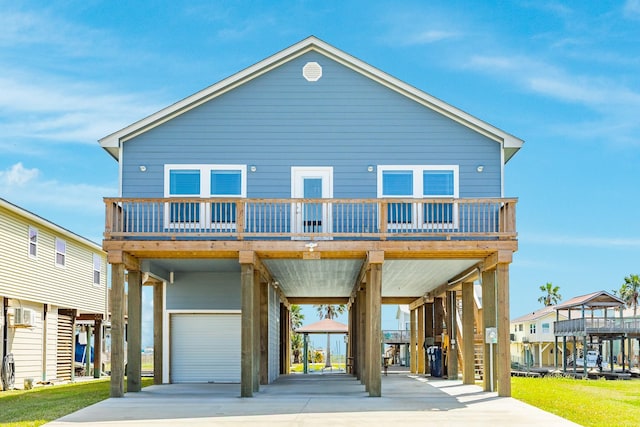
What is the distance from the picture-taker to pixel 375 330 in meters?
19.2

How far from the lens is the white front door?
21391 mm

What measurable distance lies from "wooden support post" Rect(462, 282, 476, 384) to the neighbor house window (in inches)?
581

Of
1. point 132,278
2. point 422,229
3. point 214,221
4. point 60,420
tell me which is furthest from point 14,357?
point 422,229

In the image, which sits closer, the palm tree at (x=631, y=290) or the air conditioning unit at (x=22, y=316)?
the air conditioning unit at (x=22, y=316)

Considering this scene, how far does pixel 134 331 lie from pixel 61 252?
11470mm

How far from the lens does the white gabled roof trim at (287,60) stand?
21.7 m

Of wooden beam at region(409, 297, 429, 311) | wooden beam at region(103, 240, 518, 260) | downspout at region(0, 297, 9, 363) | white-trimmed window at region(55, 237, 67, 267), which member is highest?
white-trimmed window at region(55, 237, 67, 267)

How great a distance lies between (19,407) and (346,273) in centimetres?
1114

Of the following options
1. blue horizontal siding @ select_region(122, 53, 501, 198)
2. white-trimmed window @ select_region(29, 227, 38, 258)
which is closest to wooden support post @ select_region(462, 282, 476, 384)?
blue horizontal siding @ select_region(122, 53, 501, 198)

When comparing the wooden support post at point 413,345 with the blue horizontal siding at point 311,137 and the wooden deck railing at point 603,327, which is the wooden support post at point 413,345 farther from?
the blue horizontal siding at point 311,137

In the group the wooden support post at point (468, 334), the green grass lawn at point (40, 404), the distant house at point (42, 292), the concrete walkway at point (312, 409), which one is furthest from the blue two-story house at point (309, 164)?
the distant house at point (42, 292)

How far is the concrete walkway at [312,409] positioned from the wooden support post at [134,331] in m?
0.42

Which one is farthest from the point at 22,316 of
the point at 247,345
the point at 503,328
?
the point at 503,328

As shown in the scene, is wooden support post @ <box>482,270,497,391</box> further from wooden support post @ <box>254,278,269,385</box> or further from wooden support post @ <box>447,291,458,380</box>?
wooden support post @ <box>254,278,269,385</box>
